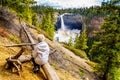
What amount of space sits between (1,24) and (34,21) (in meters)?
65.4

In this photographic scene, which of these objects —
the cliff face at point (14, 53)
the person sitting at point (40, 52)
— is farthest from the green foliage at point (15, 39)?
the person sitting at point (40, 52)

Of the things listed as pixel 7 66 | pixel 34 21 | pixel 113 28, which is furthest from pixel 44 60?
pixel 34 21

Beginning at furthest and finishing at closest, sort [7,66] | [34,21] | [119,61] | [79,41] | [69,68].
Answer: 1. [34,21]
2. [79,41]
3. [119,61]
4. [69,68]
5. [7,66]

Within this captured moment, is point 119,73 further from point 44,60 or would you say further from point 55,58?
point 44,60

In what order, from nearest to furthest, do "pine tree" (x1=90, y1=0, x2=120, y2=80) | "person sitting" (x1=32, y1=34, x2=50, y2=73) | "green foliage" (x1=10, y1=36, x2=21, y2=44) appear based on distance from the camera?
"person sitting" (x1=32, y1=34, x2=50, y2=73), "green foliage" (x1=10, y1=36, x2=21, y2=44), "pine tree" (x1=90, y1=0, x2=120, y2=80)

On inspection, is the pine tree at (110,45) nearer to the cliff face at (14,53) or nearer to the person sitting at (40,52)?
the cliff face at (14,53)

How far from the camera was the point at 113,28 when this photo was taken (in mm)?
28375

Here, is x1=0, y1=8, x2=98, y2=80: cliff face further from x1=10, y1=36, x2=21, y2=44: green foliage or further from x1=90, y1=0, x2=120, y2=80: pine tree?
x1=90, y1=0, x2=120, y2=80: pine tree

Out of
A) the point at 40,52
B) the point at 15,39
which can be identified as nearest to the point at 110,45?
the point at 15,39

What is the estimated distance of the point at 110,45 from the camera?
29.1m

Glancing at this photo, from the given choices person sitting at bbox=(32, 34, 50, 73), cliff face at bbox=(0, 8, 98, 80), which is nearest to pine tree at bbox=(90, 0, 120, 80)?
cliff face at bbox=(0, 8, 98, 80)

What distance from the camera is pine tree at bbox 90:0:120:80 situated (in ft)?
93.8

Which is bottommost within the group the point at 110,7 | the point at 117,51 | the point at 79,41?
the point at 79,41

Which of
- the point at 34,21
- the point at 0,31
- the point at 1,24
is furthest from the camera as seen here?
the point at 34,21
